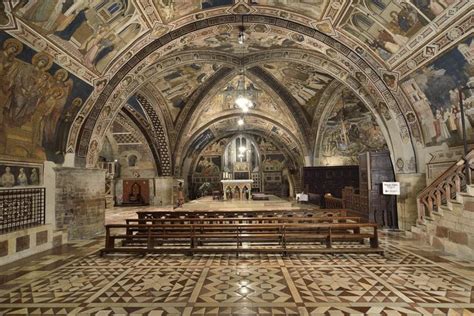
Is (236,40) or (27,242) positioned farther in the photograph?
(236,40)

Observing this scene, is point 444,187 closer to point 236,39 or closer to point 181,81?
point 236,39

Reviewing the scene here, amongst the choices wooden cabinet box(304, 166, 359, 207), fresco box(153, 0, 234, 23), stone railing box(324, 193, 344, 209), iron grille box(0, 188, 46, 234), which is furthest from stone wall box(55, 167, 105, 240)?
wooden cabinet box(304, 166, 359, 207)

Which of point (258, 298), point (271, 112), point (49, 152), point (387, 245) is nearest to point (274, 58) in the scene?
point (271, 112)

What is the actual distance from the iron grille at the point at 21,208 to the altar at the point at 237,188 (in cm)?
1044

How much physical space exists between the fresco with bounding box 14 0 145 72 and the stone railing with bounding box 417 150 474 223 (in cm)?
886

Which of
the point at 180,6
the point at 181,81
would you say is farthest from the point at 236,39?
the point at 181,81

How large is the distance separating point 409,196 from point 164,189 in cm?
1354

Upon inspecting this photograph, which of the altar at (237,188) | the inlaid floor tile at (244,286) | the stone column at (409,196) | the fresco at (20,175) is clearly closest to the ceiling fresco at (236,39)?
the fresco at (20,175)

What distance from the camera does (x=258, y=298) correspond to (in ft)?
12.9

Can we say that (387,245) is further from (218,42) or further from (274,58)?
(218,42)

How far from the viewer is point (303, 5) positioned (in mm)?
7402

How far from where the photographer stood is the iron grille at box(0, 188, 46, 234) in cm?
618

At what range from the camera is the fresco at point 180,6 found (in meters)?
7.11

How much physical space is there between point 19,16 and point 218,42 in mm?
6576
